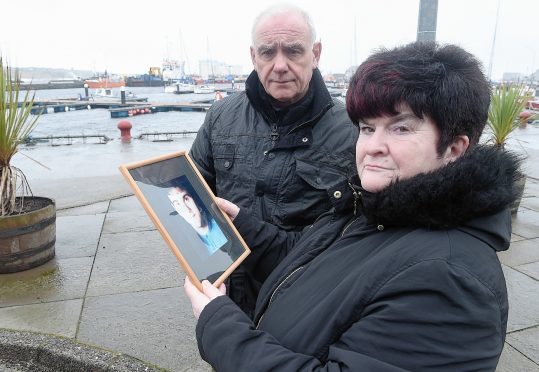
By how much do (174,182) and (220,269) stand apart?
0.40m

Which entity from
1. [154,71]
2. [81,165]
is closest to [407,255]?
[81,165]

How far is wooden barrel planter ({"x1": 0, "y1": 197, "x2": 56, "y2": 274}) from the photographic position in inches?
167

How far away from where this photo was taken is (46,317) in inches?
140

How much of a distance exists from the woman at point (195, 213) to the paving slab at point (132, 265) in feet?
8.48

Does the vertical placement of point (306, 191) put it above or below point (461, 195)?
below

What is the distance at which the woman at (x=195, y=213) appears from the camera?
1.72m

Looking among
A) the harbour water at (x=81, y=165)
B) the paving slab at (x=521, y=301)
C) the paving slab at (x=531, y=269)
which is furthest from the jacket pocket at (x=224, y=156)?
the paving slab at (x=531, y=269)

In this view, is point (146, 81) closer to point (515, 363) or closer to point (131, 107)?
point (131, 107)

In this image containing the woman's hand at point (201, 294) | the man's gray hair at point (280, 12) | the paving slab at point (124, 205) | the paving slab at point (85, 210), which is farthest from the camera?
the paving slab at point (124, 205)

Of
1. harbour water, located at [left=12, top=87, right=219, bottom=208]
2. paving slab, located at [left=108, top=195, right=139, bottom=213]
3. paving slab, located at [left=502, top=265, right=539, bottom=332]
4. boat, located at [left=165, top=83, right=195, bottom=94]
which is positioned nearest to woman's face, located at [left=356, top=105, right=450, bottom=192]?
paving slab, located at [left=502, top=265, right=539, bottom=332]

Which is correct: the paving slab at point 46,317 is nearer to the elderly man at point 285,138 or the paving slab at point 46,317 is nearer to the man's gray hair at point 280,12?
the elderly man at point 285,138

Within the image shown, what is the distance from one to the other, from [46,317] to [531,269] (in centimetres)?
463

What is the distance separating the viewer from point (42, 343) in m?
3.16

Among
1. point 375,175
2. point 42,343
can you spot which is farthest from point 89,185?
point 375,175
